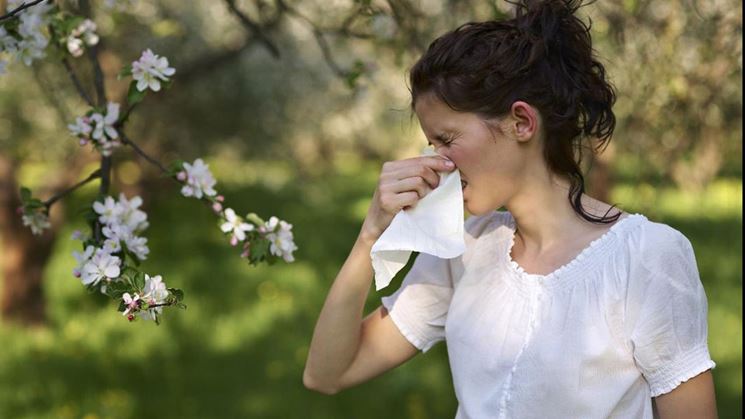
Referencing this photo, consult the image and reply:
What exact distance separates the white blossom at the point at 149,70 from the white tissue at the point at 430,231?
60 cm

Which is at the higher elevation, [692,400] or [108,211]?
[108,211]

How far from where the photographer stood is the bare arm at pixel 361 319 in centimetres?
196

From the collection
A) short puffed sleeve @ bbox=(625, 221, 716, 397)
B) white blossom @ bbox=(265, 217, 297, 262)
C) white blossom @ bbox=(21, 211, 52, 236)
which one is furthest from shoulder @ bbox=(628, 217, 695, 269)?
white blossom @ bbox=(21, 211, 52, 236)

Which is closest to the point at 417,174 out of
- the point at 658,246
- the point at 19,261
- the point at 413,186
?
the point at 413,186

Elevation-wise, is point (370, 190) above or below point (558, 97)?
below

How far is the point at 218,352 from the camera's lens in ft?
16.4

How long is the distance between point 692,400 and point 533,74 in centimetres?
69

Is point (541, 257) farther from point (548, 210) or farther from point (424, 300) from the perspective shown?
point (424, 300)

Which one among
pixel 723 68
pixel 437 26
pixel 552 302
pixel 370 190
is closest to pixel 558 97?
pixel 552 302

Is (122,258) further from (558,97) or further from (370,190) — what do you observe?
(370,190)

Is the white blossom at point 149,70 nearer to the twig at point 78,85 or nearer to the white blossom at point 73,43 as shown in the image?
the twig at point 78,85

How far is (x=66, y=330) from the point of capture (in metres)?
5.25

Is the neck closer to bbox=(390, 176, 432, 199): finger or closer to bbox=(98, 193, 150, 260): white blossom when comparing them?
bbox=(390, 176, 432, 199): finger

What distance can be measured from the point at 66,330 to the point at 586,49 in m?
3.96
